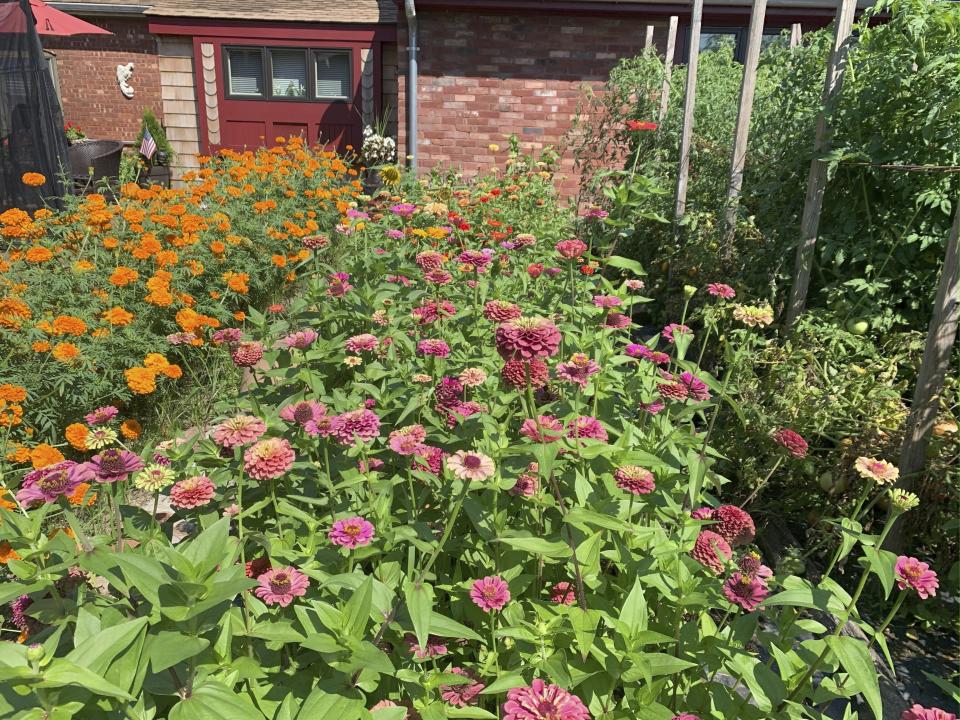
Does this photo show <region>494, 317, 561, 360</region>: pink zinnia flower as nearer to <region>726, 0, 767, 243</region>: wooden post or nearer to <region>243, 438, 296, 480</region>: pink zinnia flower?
<region>243, 438, 296, 480</region>: pink zinnia flower

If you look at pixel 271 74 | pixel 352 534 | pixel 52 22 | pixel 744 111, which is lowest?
pixel 352 534

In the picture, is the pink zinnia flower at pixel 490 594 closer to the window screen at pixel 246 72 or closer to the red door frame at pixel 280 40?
the red door frame at pixel 280 40

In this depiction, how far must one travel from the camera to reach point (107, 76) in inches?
488

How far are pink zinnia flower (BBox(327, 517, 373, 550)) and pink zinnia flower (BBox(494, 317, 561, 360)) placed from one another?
0.49 meters

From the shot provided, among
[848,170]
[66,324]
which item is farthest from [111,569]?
[848,170]

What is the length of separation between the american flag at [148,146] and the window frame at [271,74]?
1.51 metres

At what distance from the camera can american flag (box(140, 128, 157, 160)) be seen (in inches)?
418

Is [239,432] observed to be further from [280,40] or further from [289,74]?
[289,74]

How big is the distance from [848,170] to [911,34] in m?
0.60

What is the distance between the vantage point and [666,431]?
1.84 meters

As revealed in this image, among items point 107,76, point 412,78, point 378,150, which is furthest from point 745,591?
point 107,76

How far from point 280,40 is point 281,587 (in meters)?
11.5

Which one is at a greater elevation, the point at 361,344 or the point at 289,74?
the point at 289,74

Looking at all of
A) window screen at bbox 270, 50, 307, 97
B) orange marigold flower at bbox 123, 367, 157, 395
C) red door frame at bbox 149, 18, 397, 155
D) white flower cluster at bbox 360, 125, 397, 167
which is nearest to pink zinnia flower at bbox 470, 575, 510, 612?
orange marigold flower at bbox 123, 367, 157, 395
